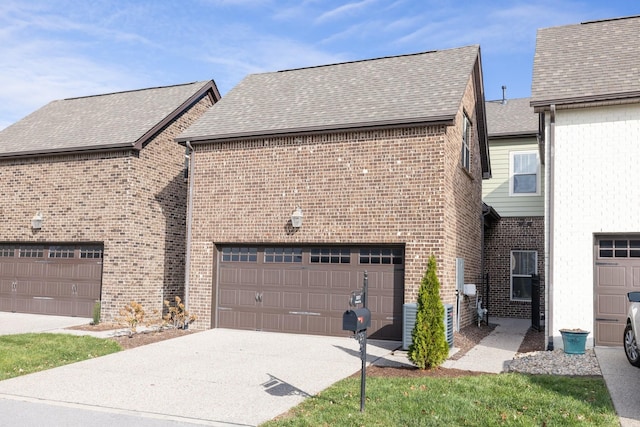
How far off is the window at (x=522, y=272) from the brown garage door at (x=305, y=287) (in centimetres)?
865

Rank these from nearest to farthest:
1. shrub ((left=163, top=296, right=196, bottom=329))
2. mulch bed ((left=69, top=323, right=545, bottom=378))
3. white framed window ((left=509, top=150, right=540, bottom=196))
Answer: mulch bed ((left=69, top=323, right=545, bottom=378)), shrub ((left=163, top=296, right=196, bottom=329)), white framed window ((left=509, top=150, right=540, bottom=196))

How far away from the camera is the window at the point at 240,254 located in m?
14.7

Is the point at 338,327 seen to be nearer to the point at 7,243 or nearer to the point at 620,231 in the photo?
the point at 620,231

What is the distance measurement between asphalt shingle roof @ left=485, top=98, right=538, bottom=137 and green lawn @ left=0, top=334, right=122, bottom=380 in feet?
50.3

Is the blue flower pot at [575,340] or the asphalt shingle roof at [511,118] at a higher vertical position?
the asphalt shingle roof at [511,118]

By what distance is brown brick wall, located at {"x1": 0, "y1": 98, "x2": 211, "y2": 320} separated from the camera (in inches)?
640

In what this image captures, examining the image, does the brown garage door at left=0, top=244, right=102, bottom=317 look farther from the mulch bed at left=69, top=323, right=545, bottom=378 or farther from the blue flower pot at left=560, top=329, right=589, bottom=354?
the blue flower pot at left=560, top=329, right=589, bottom=354

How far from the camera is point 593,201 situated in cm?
1196

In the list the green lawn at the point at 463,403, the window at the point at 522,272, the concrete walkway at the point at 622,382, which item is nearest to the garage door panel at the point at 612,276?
the concrete walkway at the point at 622,382

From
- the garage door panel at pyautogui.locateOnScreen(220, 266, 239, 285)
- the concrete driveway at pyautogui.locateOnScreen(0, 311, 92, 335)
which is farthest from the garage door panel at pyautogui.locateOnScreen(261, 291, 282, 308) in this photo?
the concrete driveway at pyautogui.locateOnScreen(0, 311, 92, 335)

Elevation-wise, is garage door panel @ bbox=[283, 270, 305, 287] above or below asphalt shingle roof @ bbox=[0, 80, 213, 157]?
below

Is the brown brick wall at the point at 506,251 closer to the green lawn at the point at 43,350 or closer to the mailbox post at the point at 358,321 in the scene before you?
the green lawn at the point at 43,350

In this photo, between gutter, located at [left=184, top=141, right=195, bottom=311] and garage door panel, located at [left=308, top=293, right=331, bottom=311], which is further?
gutter, located at [left=184, top=141, right=195, bottom=311]

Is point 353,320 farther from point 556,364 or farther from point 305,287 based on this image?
point 305,287
